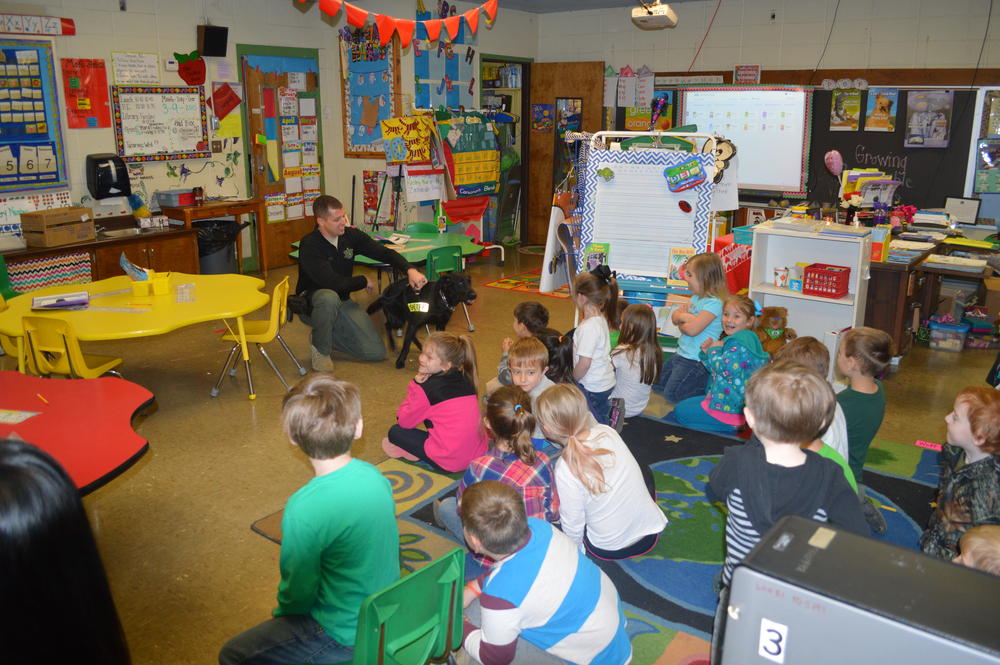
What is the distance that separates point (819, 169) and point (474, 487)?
23.8 feet

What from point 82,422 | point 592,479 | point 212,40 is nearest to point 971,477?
point 592,479

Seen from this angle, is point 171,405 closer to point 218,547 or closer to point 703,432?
point 218,547

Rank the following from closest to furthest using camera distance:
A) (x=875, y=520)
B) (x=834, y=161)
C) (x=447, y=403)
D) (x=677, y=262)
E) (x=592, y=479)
A: (x=592, y=479), (x=875, y=520), (x=447, y=403), (x=677, y=262), (x=834, y=161)

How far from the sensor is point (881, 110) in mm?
7922

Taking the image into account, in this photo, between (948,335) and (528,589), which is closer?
(528,589)

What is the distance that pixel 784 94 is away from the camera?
8.39m

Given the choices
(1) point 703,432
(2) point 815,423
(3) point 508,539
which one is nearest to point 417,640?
(3) point 508,539

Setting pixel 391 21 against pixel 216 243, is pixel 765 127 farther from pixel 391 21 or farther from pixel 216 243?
pixel 216 243

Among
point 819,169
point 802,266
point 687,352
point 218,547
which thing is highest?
point 819,169

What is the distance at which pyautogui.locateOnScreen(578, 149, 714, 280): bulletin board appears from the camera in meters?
5.61

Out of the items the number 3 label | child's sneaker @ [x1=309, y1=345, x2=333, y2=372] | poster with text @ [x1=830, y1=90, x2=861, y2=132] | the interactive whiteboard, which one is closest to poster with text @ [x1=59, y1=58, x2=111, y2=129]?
child's sneaker @ [x1=309, y1=345, x2=333, y2=372]

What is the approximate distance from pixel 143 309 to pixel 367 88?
502 centimetres

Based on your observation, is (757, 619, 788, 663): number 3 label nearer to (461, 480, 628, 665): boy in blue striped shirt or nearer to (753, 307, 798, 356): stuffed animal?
(461, 480, 628, 665): boy in blue striped shirt

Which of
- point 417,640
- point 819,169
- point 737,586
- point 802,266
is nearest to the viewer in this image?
point 737,586
